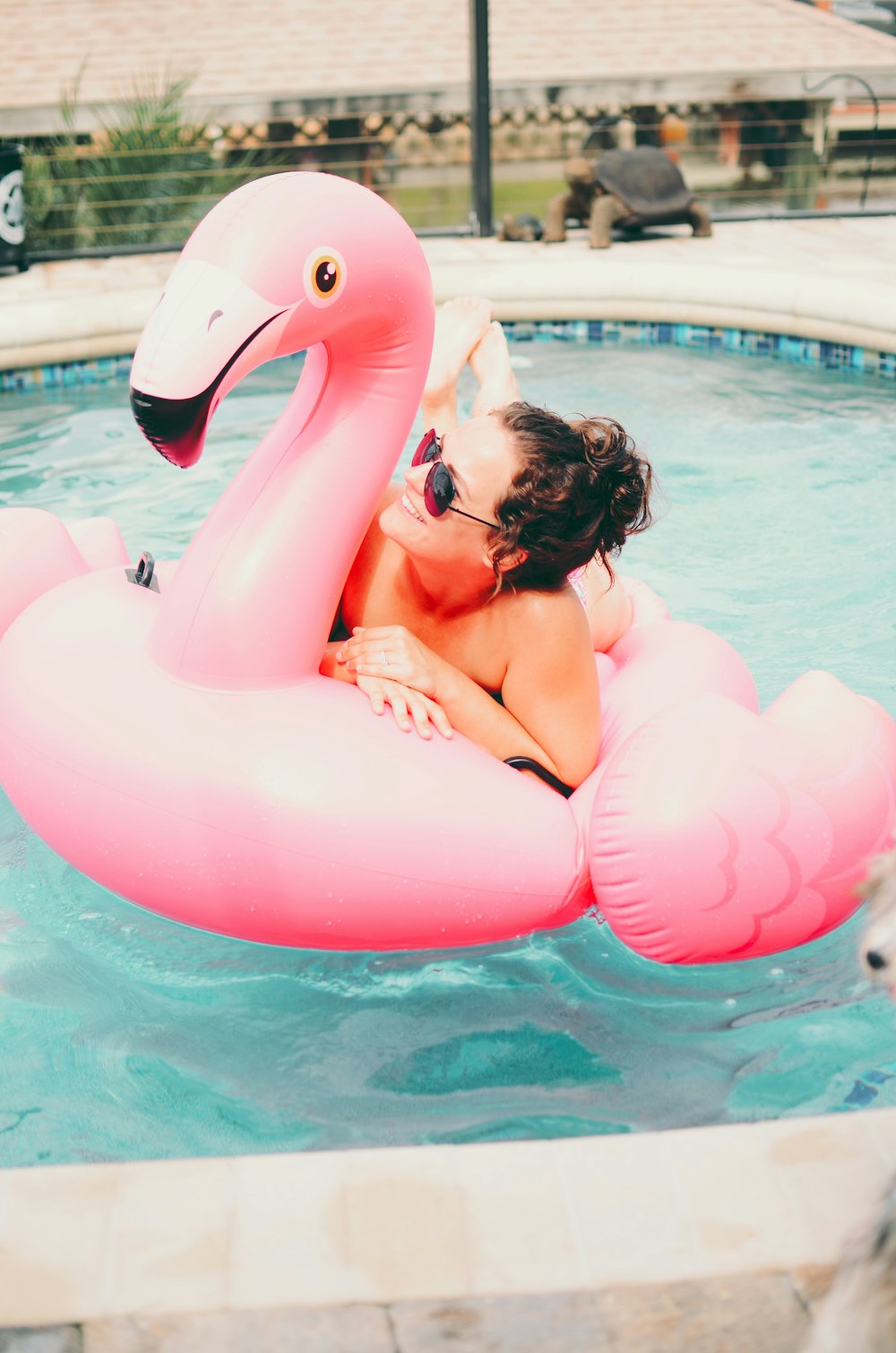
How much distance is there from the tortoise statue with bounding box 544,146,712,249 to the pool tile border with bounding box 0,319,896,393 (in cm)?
128

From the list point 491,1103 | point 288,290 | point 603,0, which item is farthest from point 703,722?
point 603,0

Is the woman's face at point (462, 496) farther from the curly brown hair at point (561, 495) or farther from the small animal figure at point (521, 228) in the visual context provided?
the small animal figure at point (521, 228)

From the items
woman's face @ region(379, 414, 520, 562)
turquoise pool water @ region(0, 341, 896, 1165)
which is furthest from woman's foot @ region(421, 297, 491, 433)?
turquoise pool water @ region(0, 341, 896, 1165)

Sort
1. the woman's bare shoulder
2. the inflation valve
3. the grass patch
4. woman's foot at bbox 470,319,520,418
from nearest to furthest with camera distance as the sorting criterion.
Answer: the woman's bare shoulder → the inflation valve → woman's foot at bbox 470,319,520,418 → the grass patch

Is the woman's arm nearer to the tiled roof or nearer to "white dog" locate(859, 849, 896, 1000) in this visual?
"white dog" locate(859, 849, 896, 1000)

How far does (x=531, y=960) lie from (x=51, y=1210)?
1.19 metres

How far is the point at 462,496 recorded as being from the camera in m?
2.51

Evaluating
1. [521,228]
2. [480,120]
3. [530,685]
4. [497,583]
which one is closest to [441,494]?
[497,583]

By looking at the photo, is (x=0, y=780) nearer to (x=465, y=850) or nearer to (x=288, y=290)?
(x=465, y=850)

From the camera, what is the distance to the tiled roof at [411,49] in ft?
39.8

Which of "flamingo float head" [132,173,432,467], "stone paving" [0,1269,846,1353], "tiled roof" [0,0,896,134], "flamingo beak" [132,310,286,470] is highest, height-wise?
"tiled roof" [0,0,896,134]

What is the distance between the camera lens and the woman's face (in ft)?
8.18

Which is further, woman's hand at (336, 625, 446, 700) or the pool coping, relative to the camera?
woman's hand at (336, 625, 446, 700)

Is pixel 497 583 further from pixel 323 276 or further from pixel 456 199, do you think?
pixel 456 199
